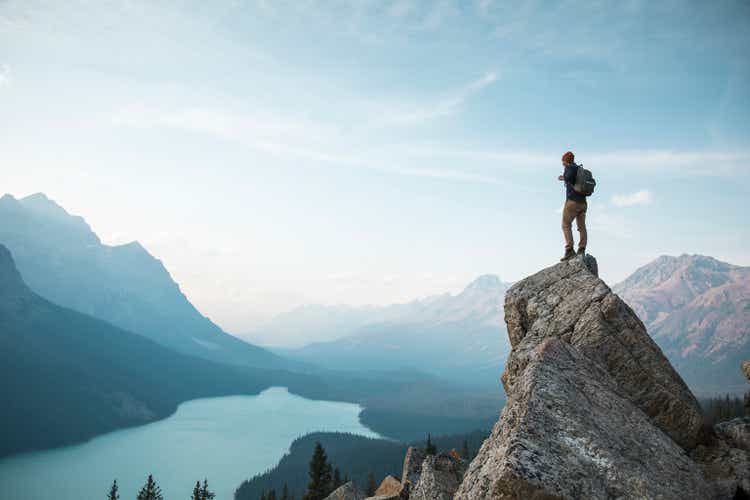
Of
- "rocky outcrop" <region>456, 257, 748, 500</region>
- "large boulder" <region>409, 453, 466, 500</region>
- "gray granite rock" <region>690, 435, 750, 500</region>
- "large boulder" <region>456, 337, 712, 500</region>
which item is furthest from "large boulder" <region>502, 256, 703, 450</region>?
"large boulder" <region>409, 453, 466, 500</region>

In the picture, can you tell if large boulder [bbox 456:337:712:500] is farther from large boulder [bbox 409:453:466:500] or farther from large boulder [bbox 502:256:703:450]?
large boulder [bbox 409:453:466:500]

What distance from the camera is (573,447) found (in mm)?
9328

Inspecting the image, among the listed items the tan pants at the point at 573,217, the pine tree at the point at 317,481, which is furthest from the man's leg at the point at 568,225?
the pine tree at the point at 317,481

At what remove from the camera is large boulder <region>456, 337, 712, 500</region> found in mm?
8383

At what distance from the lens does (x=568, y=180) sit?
16.9 meters

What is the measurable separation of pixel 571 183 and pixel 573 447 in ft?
34.8

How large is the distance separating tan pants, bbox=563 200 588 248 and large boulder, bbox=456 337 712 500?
6665 mm

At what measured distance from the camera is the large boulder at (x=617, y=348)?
12.7 metres

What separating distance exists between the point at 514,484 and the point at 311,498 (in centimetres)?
5810

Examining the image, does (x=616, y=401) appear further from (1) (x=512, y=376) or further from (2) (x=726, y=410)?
(2) (x=726, y=410)

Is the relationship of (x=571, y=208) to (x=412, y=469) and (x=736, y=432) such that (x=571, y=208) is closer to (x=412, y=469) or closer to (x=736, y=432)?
(x=736, y=432)

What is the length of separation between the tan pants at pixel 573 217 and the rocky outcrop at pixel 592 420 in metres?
1.60

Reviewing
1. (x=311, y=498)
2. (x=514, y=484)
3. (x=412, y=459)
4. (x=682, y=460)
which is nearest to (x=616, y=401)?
(x=682, y=460)

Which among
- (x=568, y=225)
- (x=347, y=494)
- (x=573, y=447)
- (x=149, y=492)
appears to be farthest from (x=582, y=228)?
(x=149, y=492)
